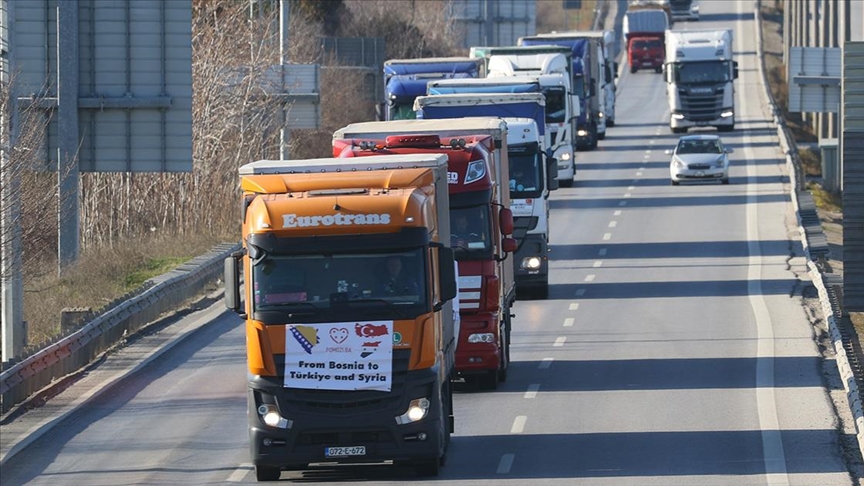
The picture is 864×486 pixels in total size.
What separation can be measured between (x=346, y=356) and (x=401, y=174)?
1.90m

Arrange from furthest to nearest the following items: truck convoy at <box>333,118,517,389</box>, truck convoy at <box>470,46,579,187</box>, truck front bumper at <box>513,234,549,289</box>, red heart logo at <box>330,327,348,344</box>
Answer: truck convoy at <box>470,46,579,187</box> → truck front bumper at <box>513,234,549,289</box> → truck convoy at <box>333,118,517,389</box> → red heart logo at <box>330,327,348,344</box>

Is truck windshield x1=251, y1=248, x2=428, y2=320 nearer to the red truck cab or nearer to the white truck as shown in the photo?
the white truck

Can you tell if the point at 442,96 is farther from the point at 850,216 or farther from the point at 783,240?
the point at 783,240

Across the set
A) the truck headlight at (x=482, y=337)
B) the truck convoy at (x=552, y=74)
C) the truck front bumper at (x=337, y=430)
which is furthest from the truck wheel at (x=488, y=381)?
the truck convoy at (x=552, y=74)

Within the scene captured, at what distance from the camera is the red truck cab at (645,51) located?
326 feet

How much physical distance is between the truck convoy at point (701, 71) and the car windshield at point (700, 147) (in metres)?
11.9

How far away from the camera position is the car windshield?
52438 mm

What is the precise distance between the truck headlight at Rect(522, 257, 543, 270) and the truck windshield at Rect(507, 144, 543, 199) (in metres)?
1.50

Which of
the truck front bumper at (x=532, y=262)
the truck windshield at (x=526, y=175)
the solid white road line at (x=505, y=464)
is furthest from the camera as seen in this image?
the truck front bumper at (x=532, y=262)

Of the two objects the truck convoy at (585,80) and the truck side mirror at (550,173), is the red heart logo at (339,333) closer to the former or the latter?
the truck side mirror at (550,173)

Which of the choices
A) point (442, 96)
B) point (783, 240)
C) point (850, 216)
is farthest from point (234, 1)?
point (850, 216)

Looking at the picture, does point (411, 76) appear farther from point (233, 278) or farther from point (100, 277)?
point (233, 278)

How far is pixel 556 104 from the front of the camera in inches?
1772

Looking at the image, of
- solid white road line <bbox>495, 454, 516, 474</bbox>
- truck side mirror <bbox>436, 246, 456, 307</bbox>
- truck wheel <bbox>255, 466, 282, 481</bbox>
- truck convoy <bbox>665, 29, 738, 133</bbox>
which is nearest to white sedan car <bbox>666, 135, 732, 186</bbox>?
truck convoy <bbox>665, 29, 738, 133</bbox>
